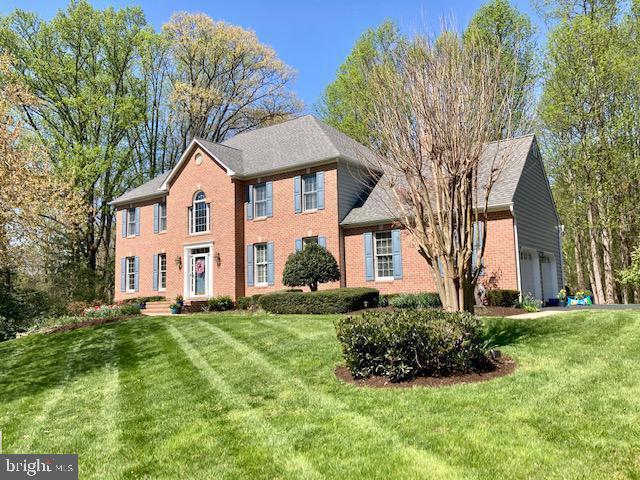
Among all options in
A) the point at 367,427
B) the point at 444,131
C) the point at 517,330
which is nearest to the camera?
the point at 367,427

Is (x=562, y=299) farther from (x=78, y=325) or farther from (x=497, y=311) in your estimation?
(x=78, y=325)

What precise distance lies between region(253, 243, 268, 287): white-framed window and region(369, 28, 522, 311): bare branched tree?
14.5 metres

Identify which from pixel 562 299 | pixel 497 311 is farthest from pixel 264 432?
pixel 562 299

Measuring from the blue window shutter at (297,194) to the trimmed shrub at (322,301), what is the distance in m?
4.94

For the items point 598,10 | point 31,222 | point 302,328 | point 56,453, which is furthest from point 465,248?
point 598,10

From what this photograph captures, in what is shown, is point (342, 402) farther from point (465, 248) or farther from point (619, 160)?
point (619, 160)

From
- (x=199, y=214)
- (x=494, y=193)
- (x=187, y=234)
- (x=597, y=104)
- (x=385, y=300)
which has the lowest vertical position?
(x=385, y=300)

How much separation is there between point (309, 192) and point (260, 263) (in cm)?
416

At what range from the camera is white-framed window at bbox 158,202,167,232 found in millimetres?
26406

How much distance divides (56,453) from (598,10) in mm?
28361

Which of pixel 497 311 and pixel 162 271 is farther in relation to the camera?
pixel 162 271

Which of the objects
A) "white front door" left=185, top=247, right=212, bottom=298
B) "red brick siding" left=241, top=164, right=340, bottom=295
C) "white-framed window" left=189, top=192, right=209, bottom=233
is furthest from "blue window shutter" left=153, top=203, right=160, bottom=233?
"red brick siding" left=241, top=164, right=340, bottom=295

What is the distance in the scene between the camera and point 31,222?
58.4ft

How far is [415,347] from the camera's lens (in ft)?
23.2
